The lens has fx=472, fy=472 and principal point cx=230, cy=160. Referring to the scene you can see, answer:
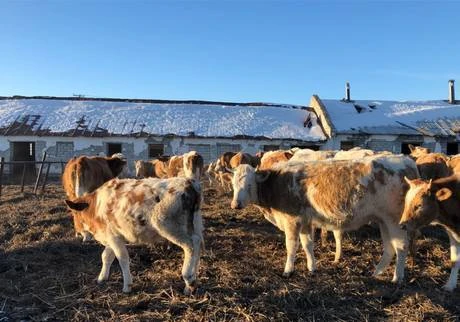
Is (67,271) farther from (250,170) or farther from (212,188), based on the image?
(212,188)

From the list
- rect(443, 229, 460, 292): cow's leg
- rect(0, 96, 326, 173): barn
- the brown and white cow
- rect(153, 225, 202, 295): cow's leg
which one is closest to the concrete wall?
rect(0, 96, 326, 173): barn

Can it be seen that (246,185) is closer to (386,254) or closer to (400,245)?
(386,254)

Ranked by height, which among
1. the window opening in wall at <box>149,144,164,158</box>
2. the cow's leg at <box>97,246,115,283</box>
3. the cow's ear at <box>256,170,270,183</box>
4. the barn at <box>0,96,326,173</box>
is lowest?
the cow's leg at <box>97,246,115,283</box>

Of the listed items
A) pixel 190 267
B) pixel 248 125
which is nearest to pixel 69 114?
pixel 248 125

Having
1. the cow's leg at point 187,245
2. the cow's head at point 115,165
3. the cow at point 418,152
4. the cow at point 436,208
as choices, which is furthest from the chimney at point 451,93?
the cow's leg at point 187,245

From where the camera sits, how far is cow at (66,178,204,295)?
19.9ft

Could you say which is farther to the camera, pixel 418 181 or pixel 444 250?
pixel 444 250

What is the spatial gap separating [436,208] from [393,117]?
83.7 feet

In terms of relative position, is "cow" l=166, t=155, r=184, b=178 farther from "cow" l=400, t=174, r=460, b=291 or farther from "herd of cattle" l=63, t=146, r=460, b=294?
"cow" l=400, t=174, r=460, b=291

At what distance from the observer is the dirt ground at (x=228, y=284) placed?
5.63 m

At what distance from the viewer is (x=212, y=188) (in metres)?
17.9

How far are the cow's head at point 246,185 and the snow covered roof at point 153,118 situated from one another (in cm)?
1951

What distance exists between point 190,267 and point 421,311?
9.29ft

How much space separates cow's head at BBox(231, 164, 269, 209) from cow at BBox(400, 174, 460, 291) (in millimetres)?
2215
